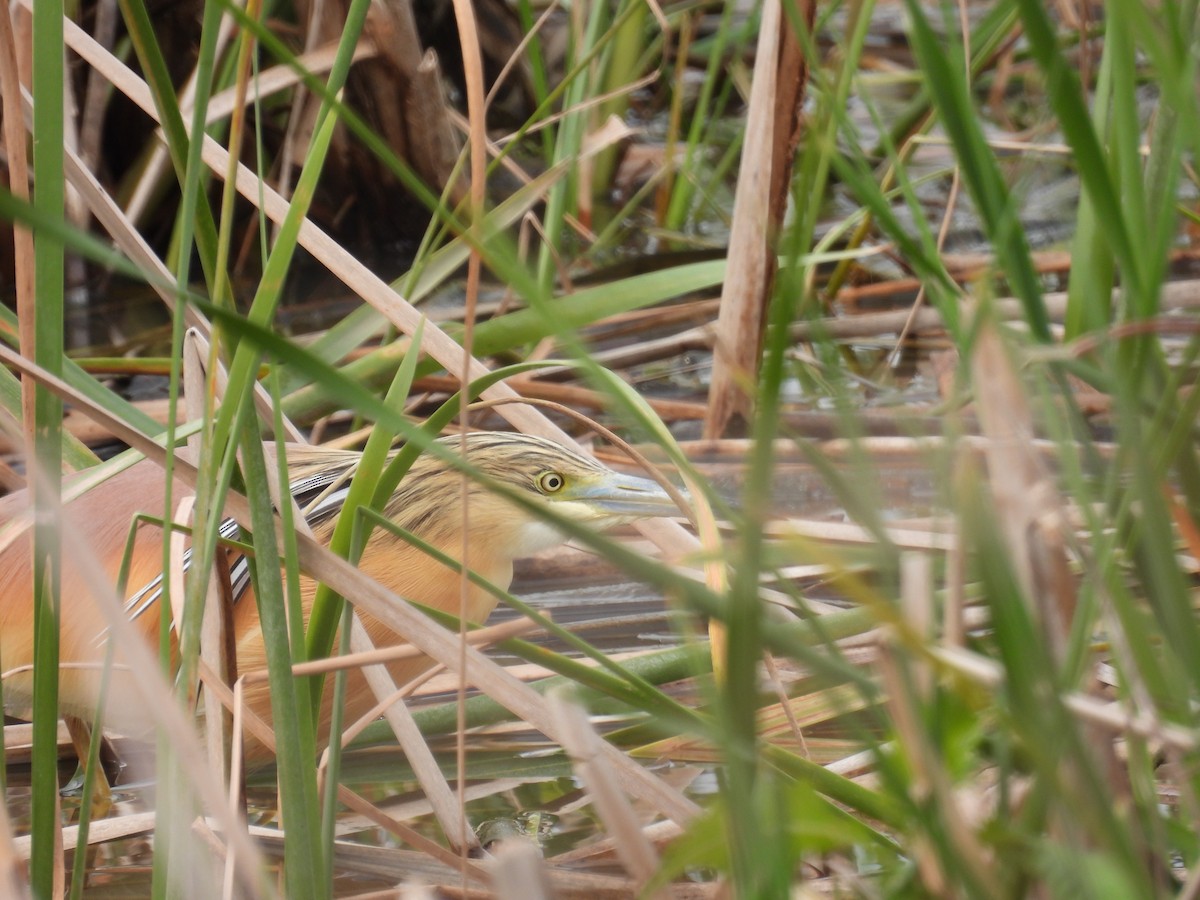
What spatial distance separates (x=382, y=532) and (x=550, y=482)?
24 cm

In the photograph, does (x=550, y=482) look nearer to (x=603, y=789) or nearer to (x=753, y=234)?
(x=753, y=234)

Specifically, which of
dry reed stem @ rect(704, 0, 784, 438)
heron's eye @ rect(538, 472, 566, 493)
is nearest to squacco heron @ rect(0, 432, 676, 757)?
heron's eye @ rect(538, 472, 566, 493)

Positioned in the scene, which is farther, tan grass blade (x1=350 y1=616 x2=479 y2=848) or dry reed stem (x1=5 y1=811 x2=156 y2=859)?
dry reed stem (x1=5 y1=811 x2=156 y2=859)

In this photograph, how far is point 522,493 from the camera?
198cm

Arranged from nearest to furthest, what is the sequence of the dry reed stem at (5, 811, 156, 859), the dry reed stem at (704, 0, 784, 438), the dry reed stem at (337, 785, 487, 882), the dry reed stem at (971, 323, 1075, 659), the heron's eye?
the dry reed stem at (971, 323, 1075, 659), the dry reed stem at (337, 785, 487, 882), the dry reed stem at (5, 811, 156, 859), the heron's eye, the dry reed stem at (704, 0, 784, 438)

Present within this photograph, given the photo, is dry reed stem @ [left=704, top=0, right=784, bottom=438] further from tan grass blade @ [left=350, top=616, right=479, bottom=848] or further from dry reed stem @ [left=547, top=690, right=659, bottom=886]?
dry reed stem @ [left=547, top=690, right=659, bottom=886]

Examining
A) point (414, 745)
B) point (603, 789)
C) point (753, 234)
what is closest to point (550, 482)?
point (753, 234)

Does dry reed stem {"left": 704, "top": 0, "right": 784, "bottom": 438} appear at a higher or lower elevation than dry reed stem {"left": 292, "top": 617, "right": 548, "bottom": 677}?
higher

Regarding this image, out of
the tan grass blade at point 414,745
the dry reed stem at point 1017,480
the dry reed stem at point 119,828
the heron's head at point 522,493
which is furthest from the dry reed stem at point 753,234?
the dry reed stem at point 1017,480

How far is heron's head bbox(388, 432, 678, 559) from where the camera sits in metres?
1.99

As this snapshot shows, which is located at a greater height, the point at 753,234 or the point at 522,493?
the point at 753,234

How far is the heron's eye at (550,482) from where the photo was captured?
2.02 meters

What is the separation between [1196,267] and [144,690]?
3.11 m

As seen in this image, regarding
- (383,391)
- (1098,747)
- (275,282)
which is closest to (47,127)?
Answer: (275,282)
